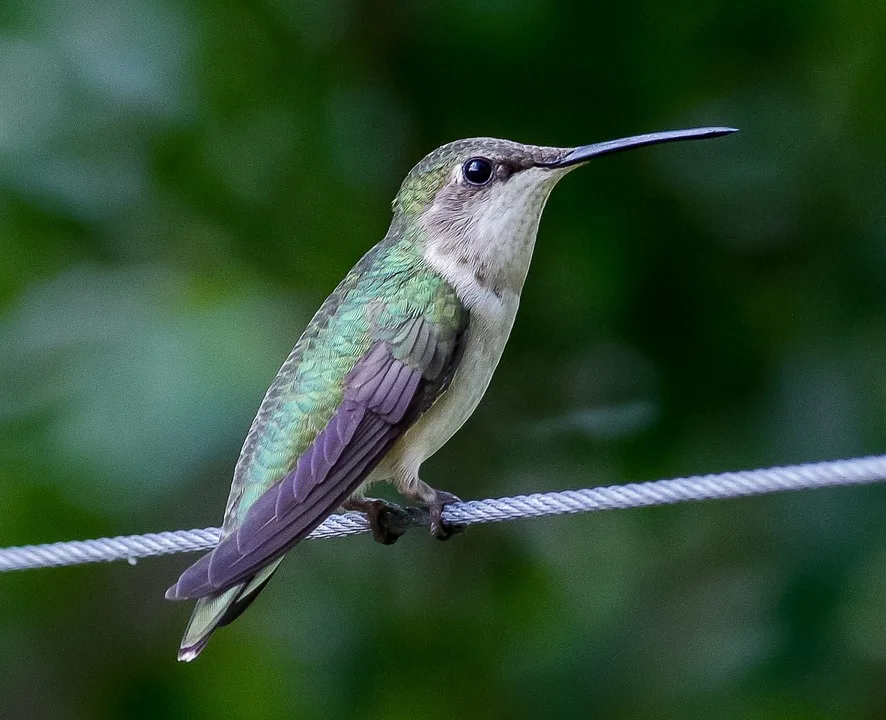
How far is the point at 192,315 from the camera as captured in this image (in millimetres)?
3186

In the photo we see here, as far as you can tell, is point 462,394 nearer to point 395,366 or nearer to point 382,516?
point 395,366

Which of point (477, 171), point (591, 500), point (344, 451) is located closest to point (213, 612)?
point (344, 451)

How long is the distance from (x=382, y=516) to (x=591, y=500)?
50.9 inches

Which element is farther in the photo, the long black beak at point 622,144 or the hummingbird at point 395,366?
the long black beak at point 622,144

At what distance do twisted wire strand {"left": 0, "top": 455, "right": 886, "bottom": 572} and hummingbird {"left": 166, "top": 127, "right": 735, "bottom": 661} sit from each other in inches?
4.3

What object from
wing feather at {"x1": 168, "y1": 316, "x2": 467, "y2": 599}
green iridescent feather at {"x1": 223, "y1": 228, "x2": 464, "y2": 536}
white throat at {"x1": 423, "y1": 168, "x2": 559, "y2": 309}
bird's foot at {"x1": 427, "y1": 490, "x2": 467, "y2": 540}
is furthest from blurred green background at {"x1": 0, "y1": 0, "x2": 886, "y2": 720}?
bird's foot at {"x1": 427, "y1": 490, "x2": 467, "y2": 540}

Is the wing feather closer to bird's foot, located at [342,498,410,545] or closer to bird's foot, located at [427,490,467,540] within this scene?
bird's foot, located at [427,490,467,540]

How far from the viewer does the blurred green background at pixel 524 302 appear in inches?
124

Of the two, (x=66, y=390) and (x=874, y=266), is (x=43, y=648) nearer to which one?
(x=66, y=390)

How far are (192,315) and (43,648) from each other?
1.49 m

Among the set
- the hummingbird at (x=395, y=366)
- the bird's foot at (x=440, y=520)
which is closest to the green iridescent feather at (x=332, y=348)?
the hummingbird at (x=395, y=366)

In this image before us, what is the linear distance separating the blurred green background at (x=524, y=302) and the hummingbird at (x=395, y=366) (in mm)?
306

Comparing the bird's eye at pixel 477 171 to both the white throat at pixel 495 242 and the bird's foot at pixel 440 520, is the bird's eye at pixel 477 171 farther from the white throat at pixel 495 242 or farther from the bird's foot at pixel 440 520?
the bird's foot at pixel 440 520

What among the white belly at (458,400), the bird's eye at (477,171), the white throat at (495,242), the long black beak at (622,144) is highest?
the long black beak at (622,144)
